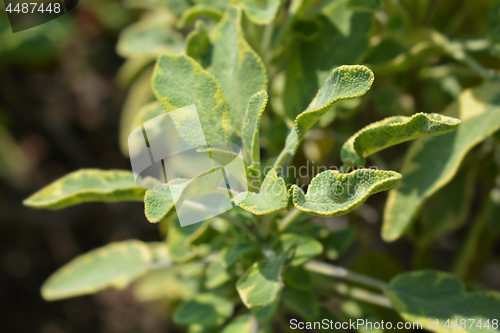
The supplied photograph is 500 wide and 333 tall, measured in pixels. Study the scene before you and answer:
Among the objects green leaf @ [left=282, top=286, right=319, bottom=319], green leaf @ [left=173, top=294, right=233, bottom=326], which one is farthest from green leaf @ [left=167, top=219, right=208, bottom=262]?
green leaf @ [left=282, top=286, right=319, bottom=319]

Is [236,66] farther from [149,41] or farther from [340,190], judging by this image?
[149,41]

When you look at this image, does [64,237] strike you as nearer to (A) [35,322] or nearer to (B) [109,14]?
(A) [35,322]

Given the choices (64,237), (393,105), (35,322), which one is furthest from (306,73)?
(35,322)

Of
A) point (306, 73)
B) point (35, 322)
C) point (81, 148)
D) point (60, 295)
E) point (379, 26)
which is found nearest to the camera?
point (306, 73)

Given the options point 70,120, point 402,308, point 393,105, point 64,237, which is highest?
point 393,105

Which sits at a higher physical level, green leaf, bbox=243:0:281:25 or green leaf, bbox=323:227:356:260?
green leaf, bbox=243:0:281:25

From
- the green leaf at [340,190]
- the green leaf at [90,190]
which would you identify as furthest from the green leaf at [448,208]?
the green leaf at [90,190]

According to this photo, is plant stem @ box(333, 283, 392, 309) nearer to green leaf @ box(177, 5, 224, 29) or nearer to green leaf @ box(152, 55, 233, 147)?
green leaf @ box(152, 55, 233, 147)
